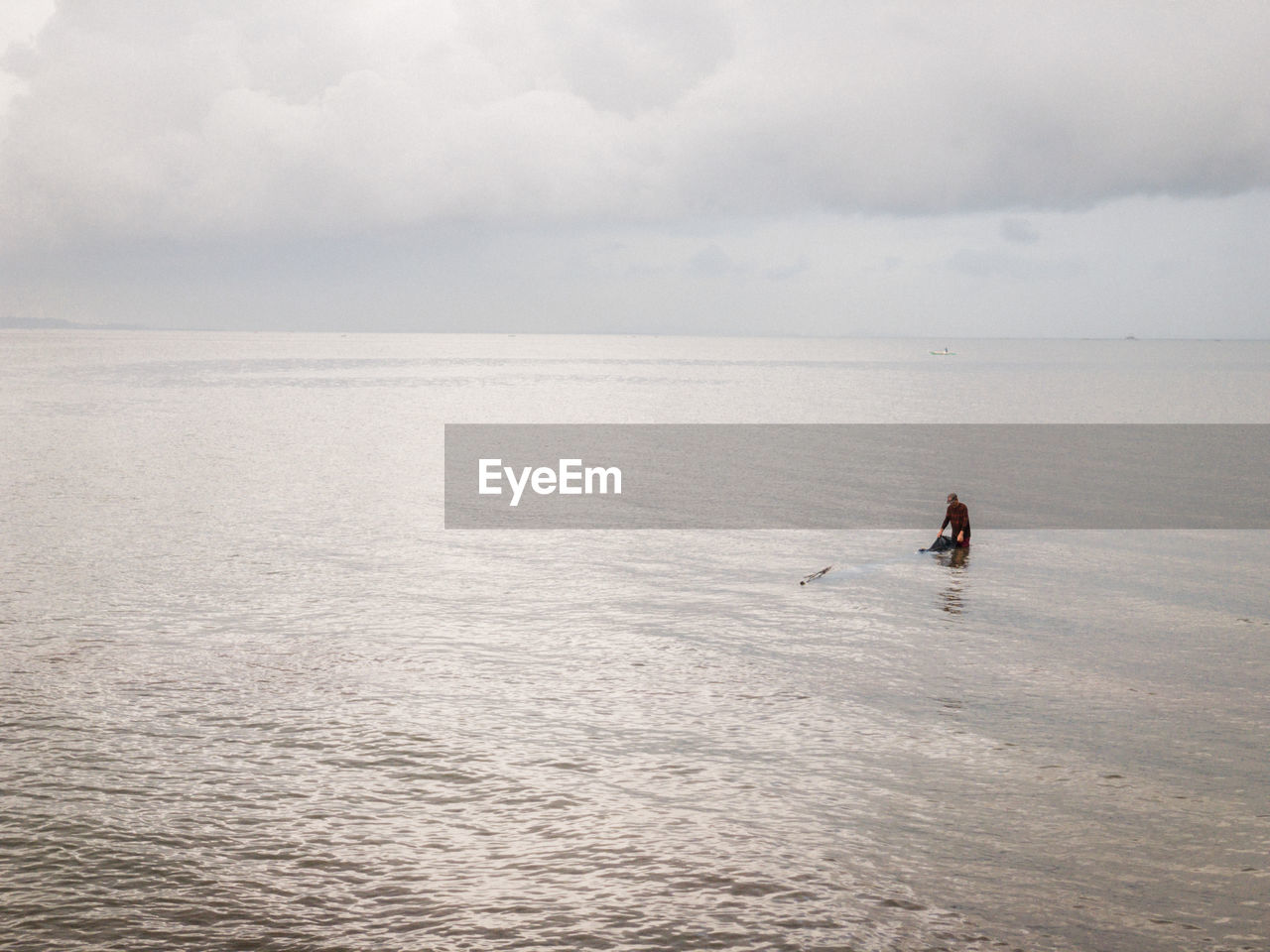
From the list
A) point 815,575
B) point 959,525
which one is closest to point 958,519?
point 959,525

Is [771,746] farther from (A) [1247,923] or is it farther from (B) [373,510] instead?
(B) [373,510]

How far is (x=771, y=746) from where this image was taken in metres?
21.1

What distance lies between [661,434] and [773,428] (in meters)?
11.8

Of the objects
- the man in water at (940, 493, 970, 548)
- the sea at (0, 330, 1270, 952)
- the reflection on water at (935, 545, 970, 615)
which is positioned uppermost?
the man in water at (940, 493, 970, 548)

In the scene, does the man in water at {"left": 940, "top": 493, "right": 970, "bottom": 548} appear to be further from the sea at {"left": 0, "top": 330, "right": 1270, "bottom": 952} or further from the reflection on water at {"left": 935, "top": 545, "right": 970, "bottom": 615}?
the sea at {"left": 0, "top": 330, "right": 1270, "bottom": 952}

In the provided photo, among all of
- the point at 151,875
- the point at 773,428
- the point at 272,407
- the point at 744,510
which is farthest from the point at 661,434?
the point at 151,875

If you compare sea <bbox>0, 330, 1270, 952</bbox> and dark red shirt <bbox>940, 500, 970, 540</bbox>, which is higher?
dark red shirt <bbox>940, 500, 970, 540</bbox>
